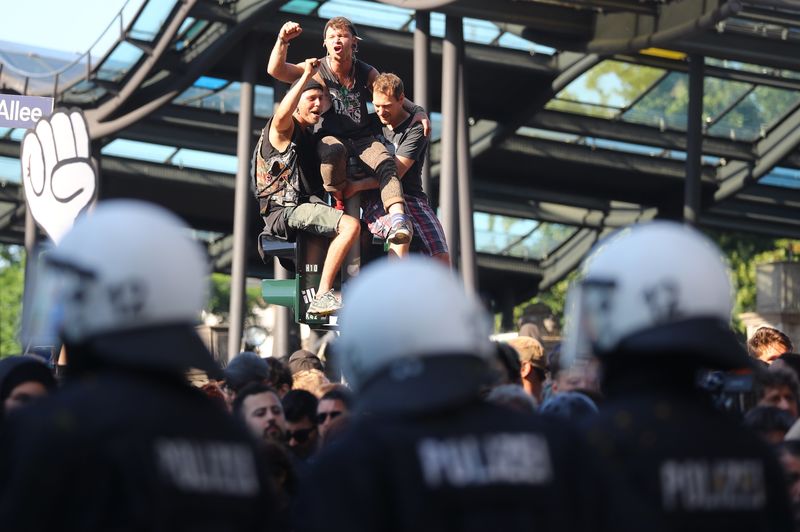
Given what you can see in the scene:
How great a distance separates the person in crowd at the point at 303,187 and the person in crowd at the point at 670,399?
6602 millimetres

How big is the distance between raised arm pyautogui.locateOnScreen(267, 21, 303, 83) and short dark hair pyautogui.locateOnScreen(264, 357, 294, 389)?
205 centimetres

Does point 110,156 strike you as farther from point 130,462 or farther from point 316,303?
point 130,462

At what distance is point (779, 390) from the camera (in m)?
6.48

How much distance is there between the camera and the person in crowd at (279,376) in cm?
850

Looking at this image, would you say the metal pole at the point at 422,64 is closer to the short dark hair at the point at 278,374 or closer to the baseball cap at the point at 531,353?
the short dark hair at the point at 278,374

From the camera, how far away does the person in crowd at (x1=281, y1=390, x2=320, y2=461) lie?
6809 mm

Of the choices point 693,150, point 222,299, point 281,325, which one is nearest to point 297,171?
point 281,325

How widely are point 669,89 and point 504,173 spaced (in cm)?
402

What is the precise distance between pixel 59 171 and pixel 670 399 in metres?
5.94

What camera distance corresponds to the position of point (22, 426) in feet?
8.90

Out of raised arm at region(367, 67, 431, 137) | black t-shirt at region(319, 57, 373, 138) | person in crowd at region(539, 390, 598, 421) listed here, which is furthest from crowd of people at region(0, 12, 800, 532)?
raised arm at region(367, 67, 431, 137)

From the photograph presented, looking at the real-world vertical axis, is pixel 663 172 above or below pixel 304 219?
above

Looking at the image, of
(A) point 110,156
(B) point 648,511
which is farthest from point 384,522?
(A) point 110,156

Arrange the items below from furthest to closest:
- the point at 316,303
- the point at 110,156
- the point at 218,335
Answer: the point at 110,156
the point at 218,335
the point at 316,303
